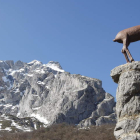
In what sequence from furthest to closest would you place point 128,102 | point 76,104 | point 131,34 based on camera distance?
1. point 76,104
2. point 131,34
3. point 128,102

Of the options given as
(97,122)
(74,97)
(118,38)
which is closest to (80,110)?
(74,97)

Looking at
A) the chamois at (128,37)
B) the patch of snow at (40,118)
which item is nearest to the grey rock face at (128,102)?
the chamois at (128,37)

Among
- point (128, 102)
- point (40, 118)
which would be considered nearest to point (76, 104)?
point (40, 118)

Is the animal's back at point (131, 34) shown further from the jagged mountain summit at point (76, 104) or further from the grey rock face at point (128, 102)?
the jagged mountain summit at point (76, 104)

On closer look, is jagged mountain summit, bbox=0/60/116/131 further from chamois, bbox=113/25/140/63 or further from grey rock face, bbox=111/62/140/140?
grey rock face, bbox=111/62/140/140

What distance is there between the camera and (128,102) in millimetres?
8766

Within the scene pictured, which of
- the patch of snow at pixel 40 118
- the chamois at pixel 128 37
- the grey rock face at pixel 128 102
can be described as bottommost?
the grey rock face at pixel 128 102

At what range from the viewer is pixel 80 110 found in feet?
537

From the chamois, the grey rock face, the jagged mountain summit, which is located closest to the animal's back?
the chamois

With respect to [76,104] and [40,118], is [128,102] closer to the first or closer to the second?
[76,104]

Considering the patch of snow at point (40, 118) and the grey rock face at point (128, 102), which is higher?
the patch of snow at point (40, 118)

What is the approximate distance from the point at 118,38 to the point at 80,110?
157 meters

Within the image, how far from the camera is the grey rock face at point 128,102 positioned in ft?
27.1

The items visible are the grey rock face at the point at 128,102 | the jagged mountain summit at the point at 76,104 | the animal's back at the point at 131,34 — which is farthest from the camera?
the jagged mountain summit at the point at 76,104
